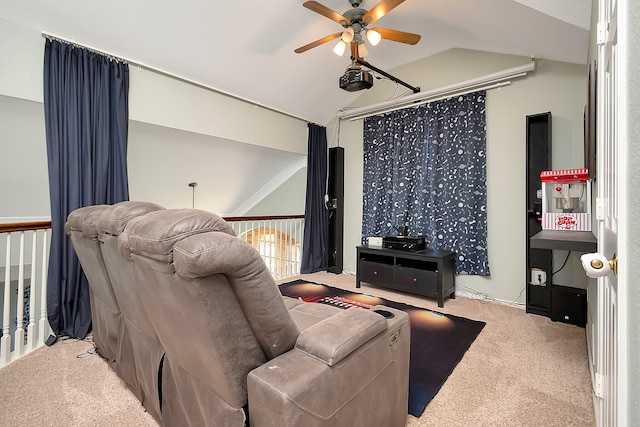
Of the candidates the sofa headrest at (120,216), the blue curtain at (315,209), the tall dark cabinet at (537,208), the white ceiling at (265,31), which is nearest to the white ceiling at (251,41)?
the white ceiling at (265,31)

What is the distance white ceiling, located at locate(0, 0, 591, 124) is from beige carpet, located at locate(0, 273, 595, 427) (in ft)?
7.59

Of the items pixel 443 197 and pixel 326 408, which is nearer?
pixel 326 408

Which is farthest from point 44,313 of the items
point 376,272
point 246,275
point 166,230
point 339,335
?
point 376,272

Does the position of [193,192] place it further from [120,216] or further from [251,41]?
[120,216]

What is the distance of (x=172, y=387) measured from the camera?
1.24 metres

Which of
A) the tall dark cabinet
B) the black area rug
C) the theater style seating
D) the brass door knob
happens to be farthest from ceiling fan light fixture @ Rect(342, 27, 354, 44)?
the black area rug

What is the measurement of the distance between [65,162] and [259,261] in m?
2.49

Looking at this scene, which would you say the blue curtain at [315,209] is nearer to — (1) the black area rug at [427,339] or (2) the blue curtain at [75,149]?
(1) the black area rug at [427,339]

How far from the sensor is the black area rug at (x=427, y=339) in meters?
1.74

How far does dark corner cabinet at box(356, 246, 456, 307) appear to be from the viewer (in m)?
3.10

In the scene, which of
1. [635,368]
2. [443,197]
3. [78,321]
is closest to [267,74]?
[443,197]

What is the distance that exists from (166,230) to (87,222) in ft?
3.39

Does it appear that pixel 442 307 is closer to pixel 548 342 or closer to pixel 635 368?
pixel 548 342

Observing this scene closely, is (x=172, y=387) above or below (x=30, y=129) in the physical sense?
below
